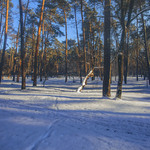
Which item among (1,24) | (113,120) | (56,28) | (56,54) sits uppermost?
(1,24)

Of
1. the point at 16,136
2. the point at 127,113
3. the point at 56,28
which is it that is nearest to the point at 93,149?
the point at 16,136

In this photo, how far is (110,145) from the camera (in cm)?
229

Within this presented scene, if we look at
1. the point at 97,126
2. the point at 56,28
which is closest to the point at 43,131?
the point at 97,126

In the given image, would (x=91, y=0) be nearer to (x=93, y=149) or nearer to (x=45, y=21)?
(x=93, y=149)

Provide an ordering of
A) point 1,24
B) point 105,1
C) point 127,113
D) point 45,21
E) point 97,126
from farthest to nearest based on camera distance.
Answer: point 1,24 → point 45,21 → point 105,1 → point 127,113 → point 97,126

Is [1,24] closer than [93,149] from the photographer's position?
No

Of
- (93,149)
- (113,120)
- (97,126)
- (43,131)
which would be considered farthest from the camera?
(113,120)

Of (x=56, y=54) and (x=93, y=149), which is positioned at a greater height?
(x=56, y=54)

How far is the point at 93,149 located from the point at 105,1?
8.02 meters

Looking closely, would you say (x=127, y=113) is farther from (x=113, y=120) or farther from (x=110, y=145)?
(x=110, y=145)

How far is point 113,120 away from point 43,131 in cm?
222

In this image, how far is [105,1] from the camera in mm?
7051

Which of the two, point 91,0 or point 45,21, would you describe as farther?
point 45,21

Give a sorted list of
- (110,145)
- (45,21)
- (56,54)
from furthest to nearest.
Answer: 1. (56,54)
2. (45,21)
3. (110,145)
